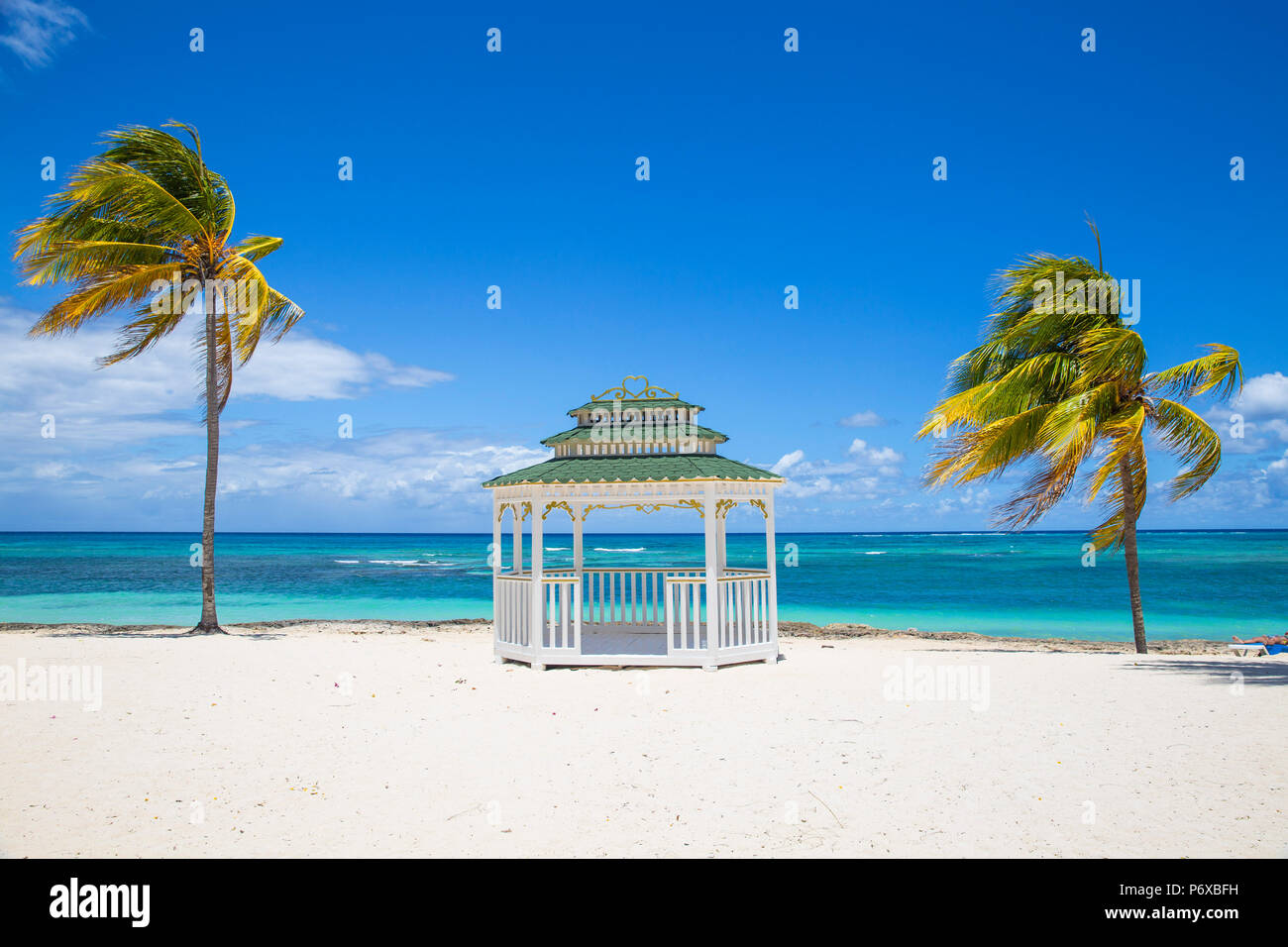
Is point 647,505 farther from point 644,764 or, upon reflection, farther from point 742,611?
point 644,764

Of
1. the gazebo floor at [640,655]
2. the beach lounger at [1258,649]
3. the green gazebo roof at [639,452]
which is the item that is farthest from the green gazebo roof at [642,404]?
the beach lounger at [1258,649]

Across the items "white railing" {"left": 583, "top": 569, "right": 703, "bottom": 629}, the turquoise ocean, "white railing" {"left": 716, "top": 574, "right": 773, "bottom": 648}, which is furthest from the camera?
the turquoise ocean

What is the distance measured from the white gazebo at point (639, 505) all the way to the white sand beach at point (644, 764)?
747 mm

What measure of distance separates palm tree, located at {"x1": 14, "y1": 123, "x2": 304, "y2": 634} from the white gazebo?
215 inches

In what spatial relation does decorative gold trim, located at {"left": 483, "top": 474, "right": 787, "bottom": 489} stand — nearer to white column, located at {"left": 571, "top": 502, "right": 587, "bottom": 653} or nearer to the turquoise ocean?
white column, located at {"left": 571, "top": 502, "right": 587, "bottom": 653}

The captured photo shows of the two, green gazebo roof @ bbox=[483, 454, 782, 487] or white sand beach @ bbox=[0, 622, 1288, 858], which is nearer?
white sand beach @ bbox=[0, 622, 1288, 858]

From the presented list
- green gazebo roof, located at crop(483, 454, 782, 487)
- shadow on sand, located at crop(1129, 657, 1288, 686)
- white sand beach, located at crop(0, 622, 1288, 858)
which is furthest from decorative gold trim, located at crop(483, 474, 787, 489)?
shadow on sand, located at crop(1129, 657, 1288, 686)

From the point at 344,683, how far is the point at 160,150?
9765 mm

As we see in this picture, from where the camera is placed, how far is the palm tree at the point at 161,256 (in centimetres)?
1248

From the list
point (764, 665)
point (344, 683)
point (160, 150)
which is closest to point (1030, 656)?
point (764, 665)

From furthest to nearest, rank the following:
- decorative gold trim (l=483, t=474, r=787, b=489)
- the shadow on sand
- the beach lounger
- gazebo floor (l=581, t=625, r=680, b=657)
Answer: the beach lounger, gazebo floor (l=581, t=625, r=680, b=657), decorative gold trim (l=483, t=474, r=787, b=489), the shadow on sand

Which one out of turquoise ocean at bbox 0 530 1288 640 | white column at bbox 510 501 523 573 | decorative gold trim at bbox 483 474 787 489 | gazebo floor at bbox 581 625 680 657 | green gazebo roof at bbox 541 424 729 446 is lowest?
turquoise ocean at bbox 0 530 1288 640

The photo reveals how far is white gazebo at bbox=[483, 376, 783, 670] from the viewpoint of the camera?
10367mm

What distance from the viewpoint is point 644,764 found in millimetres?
5941
